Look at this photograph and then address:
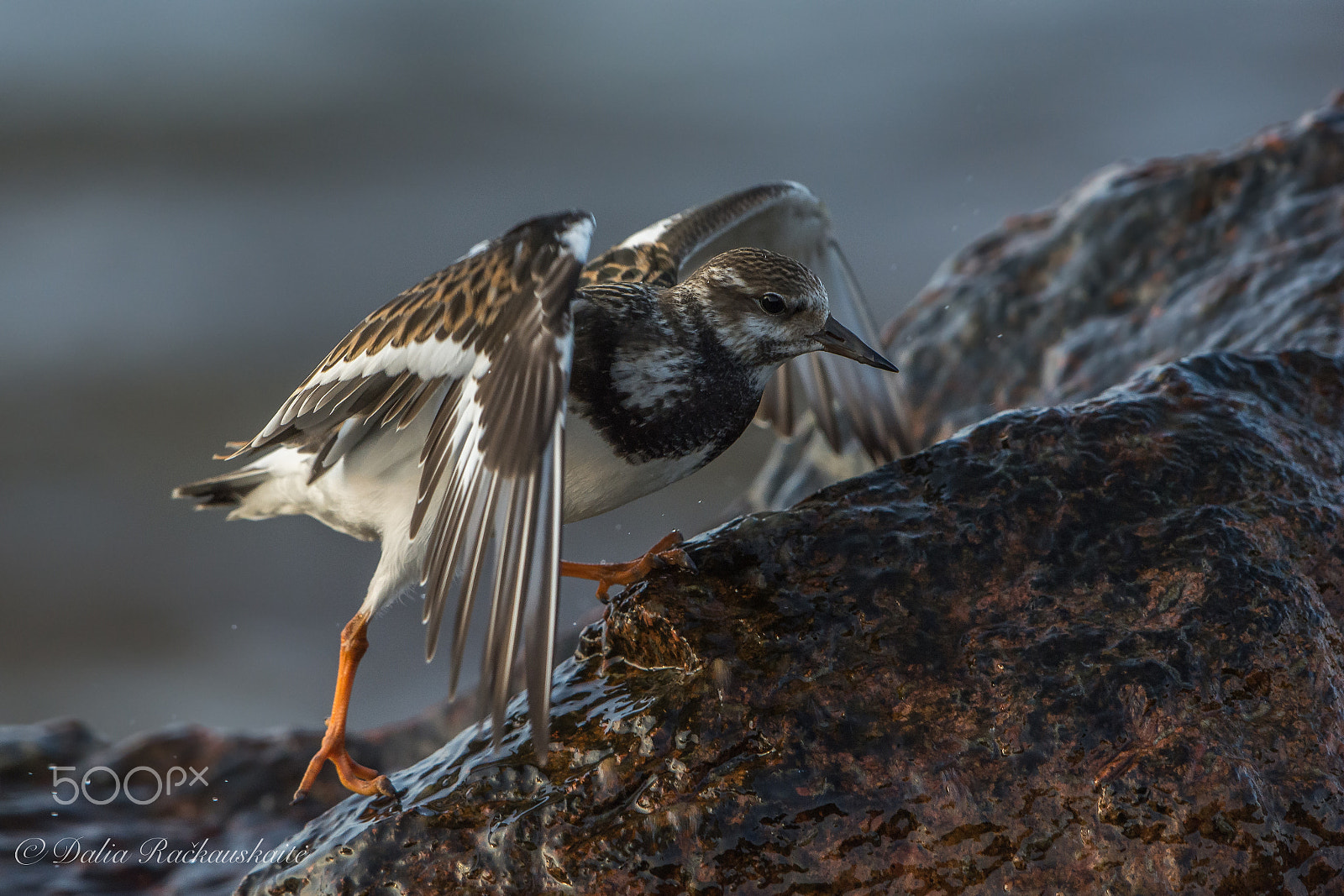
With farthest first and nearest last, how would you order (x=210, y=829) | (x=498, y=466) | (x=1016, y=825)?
(x=210, y=829), (x=498, y=466), (x=1016, y=825)

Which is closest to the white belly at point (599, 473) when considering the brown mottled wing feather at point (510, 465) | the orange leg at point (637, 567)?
the orange leg at point (637, 567)

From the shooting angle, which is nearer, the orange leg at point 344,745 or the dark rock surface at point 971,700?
the dark rock surface at point 971,700

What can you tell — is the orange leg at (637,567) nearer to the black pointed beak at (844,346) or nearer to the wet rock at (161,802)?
the wet rock at (161,802)

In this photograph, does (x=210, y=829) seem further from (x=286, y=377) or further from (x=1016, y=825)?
(x=286, y=377)

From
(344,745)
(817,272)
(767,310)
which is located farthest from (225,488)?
(817,272)

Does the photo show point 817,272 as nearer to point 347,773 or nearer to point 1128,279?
point 1128,279

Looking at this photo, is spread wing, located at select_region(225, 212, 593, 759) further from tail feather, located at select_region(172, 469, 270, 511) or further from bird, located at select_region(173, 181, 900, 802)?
tail feather, located at select_region(172, 469, 270, 511)

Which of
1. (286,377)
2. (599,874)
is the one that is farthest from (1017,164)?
(599,874)
